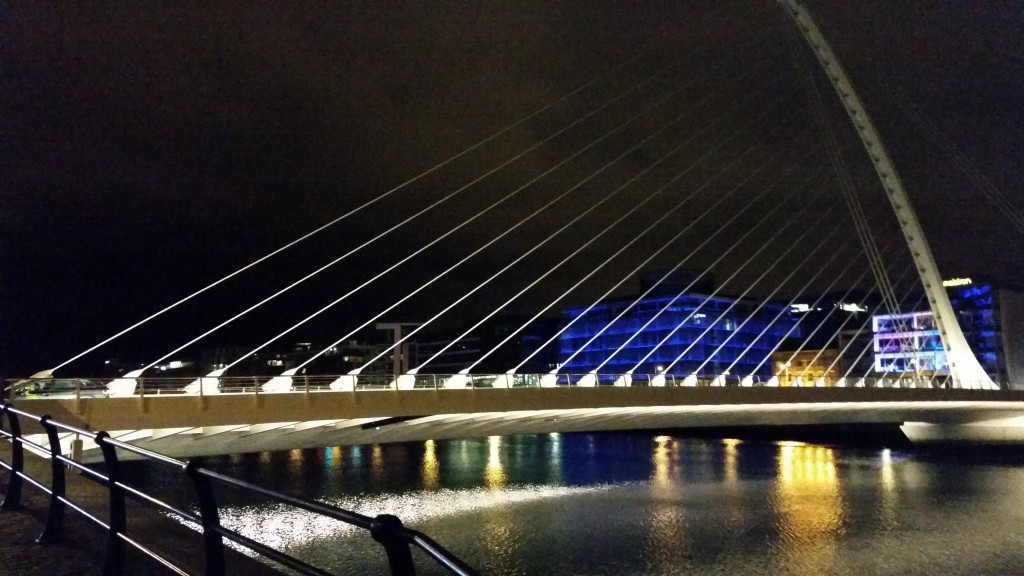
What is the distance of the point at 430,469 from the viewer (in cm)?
3281

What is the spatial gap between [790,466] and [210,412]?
2618 cm

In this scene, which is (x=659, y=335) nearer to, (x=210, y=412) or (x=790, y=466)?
(x=790, y=466)

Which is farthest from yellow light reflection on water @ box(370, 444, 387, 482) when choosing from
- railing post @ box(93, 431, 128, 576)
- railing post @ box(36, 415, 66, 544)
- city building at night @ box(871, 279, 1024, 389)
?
city building at night @ box(871, 279, 1024, 389)

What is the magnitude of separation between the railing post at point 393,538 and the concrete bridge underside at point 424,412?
12976mm

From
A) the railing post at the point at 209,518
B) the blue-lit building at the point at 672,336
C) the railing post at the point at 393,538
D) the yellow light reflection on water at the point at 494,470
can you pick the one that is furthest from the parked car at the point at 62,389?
the blue-lit building at the point at 672,336

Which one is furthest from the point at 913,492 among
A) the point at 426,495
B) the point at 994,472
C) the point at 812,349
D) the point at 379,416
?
the point at 812,349

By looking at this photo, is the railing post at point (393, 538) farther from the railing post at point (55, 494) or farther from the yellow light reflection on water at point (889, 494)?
the yellow light reflection on water at point (889, 494)

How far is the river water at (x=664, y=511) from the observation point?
16297mm

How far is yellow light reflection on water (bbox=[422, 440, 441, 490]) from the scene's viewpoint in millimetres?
27483

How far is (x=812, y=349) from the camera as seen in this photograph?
267 ft

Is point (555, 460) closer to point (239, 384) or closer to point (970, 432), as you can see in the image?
point (970, 432)

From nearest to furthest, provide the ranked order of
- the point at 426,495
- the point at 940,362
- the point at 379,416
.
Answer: the point at 379,416, the point at 426,495, the point at 940,362

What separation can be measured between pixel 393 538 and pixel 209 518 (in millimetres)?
1493

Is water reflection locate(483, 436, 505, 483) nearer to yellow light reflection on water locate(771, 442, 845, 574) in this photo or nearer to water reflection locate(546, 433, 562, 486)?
water reflection locate(546, 433, 562, 486)
